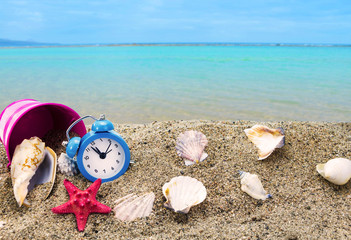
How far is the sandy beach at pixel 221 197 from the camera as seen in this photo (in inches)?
80.7

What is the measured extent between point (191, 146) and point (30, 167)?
1.59 meters

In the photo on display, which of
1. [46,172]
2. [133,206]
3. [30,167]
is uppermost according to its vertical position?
[30,167]

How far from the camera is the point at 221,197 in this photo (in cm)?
242

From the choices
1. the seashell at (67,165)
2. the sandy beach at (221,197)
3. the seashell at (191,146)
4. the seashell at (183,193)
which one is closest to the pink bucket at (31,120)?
the sandy beach at (221,197)

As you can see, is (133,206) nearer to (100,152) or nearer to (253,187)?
(100,152)

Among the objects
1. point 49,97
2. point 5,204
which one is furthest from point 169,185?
point 49,97

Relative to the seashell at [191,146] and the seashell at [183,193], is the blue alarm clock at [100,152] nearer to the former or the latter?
the seashell at [183,193]

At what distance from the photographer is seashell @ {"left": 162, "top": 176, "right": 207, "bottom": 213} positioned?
7.27ft

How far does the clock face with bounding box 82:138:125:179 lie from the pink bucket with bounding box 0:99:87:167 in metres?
0.63

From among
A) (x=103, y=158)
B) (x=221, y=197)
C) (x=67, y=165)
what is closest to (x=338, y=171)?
(x=221, y=197)

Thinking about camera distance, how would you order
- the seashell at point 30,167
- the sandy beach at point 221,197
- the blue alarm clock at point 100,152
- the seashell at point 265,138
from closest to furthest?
the sandy beach at point 221,197, the seashell at point 30,167, the blue alarm clock at point 100,152, the seashell at point 265,138

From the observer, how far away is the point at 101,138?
252 cm

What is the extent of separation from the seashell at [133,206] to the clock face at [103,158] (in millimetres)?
354

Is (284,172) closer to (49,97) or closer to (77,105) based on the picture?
(77,105)
